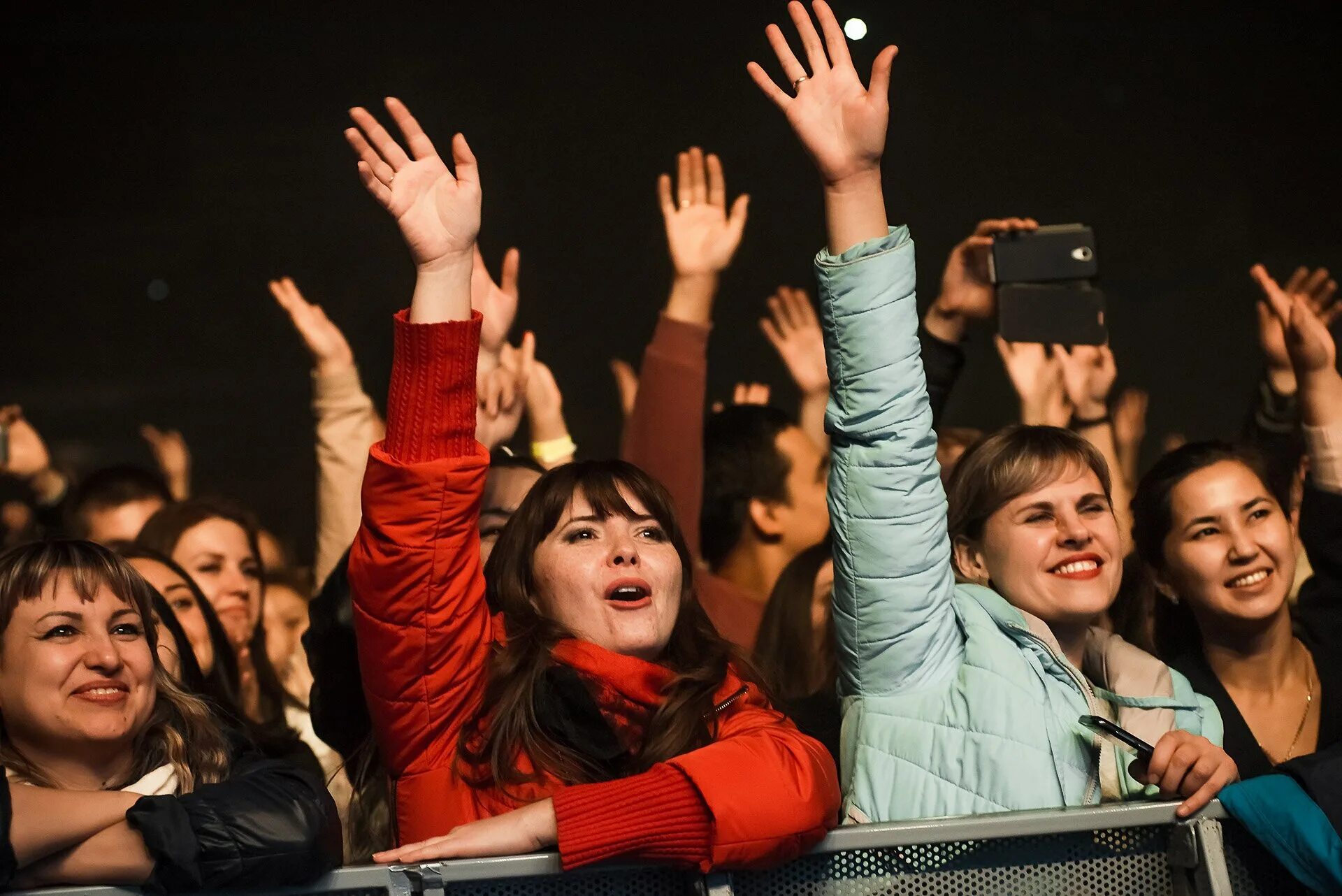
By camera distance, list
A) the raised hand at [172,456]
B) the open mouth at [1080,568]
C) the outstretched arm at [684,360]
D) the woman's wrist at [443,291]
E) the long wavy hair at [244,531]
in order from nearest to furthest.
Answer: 1. the woman's wrist at [443,291]
2. the open mouth at [1080,568]
3. the outstretched arm at [684,360]
4. the long wavy hair at [244,531]
5. the raised hand at [172,456]

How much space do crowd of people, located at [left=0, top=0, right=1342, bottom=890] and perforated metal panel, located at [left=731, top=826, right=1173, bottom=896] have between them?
7 centimetres

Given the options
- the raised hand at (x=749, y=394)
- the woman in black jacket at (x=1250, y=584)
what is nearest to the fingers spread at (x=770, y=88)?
the woman in black jacket at (x=1250, y=584)

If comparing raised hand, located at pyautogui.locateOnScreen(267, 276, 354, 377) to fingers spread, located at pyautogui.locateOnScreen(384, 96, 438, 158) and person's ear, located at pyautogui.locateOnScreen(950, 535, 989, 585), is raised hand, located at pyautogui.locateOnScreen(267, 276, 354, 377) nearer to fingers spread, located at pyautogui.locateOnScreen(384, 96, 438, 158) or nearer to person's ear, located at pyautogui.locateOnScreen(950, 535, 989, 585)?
fingers spread, located at pyautogui.locateOnScreen(384, 96, 438, 158)

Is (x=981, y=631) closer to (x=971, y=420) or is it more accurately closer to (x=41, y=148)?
(x=971, y=420)

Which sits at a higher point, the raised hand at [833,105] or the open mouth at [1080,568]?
the raised hand at [833,105]

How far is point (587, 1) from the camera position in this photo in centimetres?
483

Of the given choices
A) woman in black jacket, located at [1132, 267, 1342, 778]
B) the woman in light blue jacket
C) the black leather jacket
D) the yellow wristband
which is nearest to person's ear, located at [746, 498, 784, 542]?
the yellow wristband

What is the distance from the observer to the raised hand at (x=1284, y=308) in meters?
3.24

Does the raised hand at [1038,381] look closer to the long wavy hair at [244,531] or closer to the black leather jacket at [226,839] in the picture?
the long wavy hair at [244,531]

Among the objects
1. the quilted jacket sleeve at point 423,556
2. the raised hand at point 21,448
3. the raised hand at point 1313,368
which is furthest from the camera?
the raised hand at point 21,448

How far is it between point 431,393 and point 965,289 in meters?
1.36

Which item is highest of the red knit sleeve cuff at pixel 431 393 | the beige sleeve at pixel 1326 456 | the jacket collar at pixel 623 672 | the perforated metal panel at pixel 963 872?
the red knit sleeve cuff at pixel 431 393

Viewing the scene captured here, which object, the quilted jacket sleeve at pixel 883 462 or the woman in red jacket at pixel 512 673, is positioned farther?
the quilted jacket sleeve at pixel 883 462

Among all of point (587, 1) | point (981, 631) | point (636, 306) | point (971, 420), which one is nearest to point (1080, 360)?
point (971, 420)
